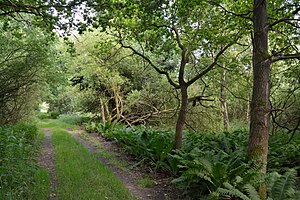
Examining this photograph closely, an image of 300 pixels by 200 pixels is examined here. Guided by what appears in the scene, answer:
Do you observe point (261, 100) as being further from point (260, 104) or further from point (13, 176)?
point (13, 176)

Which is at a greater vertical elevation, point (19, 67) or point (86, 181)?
point (19, 67)

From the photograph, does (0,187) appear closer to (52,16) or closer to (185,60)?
(52,16)

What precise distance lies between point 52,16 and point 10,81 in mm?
6999

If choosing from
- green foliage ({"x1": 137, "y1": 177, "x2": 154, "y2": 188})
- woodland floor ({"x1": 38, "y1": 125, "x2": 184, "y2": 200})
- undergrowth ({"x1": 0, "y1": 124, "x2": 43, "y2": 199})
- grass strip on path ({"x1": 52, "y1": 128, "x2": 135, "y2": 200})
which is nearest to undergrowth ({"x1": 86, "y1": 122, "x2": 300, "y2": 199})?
woodland floor ({"x1": 38, "y1": 125, "x2": 184, "y2": 200})

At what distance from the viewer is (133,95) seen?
1549 centimetres

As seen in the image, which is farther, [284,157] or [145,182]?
[284,157]

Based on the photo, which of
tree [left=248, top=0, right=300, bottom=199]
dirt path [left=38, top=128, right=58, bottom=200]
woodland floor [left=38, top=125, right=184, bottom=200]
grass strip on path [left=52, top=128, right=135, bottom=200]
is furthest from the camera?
woodland floor [left=38, top=125, right=184, bottom=200]

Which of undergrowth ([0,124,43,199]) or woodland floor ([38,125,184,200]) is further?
woodland floor ([38,125,184,200])

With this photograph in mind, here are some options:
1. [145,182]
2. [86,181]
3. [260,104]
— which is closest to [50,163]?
[86,181]

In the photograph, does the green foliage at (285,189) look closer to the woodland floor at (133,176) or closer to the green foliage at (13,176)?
the woodland floor at (133,176)

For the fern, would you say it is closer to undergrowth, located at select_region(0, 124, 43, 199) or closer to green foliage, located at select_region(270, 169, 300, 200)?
green foliage, located at select_region(270, 169, 300, 200)

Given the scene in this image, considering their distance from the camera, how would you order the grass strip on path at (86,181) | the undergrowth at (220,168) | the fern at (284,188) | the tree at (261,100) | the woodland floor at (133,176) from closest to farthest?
the fern at (284,188), the undergrowth at (220,168), the tree at (261,100), the grass strip on path at (86,181), the woodland floor at (133,176)

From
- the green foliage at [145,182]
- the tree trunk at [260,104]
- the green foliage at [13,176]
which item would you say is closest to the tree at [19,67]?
the green foliage at [13,176]

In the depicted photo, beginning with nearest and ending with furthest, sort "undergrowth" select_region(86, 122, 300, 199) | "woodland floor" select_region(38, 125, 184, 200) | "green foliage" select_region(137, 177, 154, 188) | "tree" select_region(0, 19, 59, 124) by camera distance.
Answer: "undergrowth" select_region(86, 122, 300, 199) → "woodland floor" select_region(38, 125, 184, 200) → "green foliage" select_region(137, 177, 154, 188) → "tree" select_region(0, 19, 59, 124)
